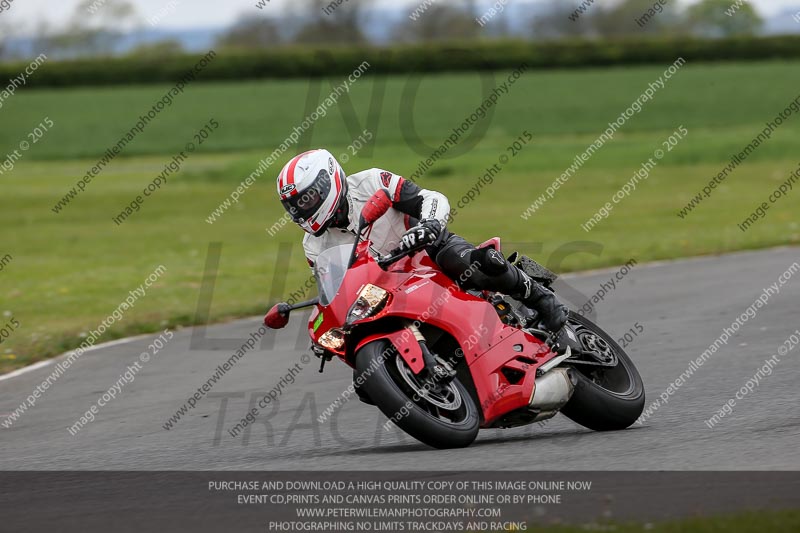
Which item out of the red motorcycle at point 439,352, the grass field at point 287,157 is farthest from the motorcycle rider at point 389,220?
the grass field at point 287,157

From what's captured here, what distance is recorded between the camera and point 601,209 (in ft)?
76.4

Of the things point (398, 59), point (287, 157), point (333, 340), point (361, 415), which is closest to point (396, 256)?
point (333, 340)

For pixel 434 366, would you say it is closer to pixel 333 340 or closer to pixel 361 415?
pixel 333 340

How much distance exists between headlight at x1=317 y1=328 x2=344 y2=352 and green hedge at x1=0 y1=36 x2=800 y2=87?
62.0 m

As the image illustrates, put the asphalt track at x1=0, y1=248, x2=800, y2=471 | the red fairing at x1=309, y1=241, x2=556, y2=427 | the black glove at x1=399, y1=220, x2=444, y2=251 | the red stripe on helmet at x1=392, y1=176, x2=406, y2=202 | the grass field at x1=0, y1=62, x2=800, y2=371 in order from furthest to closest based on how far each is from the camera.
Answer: the grass field at x1=0, y1=62, x2=800, y2=371
the red stripe on helmet at x1=392, y1=176, x2=406, y2=202
the red fairing at x1=309, y1=241, x2=556, y2=427
the black glove at x1=399, y1=220, x2=444, y2=251
the asphalt track at x1=0, y1=248, x2=800, y2=471

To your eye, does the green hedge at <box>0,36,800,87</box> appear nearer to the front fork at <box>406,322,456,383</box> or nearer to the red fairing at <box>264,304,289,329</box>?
the red fairing at <box>264,304,289,329</box>

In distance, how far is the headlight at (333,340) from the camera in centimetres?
652

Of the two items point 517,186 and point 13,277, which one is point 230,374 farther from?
point 517,186

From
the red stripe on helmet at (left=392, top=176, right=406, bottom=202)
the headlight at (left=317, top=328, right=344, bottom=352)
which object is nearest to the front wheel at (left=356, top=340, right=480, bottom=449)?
the headlight at (left=317, top=328, right=344, bottom=352)

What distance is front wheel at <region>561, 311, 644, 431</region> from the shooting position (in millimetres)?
6887

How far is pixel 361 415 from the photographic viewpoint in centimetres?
806

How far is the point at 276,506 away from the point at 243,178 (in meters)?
27.7

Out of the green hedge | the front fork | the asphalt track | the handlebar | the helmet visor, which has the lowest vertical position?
the green hedge

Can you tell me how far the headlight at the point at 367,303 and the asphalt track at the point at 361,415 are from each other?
2.65 feet
